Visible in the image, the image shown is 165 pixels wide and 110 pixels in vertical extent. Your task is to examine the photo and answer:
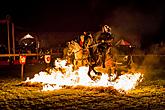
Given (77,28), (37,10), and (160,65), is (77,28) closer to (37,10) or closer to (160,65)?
(37,10)

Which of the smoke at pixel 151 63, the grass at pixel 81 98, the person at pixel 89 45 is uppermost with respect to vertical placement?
the person at pixel 89 45

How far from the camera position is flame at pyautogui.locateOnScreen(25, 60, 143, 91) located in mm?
12406

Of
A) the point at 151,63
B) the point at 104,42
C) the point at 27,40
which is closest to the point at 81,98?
the point at 104,42

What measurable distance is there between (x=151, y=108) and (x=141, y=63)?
518 inches

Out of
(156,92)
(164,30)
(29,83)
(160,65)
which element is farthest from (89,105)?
(164,30)

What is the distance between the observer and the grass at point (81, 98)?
980cm

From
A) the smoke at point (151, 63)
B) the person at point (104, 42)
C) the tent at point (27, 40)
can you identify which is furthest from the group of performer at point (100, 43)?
the tent at point (27, 40)

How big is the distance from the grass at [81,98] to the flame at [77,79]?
0.32 m

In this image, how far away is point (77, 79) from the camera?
44.0 ft

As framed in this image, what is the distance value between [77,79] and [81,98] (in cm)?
249

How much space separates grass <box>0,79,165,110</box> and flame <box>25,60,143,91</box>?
0.32 meters

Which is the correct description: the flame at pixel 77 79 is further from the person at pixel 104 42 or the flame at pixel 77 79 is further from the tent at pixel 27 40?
the tent at pixel 27 40

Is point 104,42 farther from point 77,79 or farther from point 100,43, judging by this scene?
point 77,79

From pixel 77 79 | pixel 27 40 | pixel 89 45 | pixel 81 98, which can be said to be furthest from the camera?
pixel 27 40
